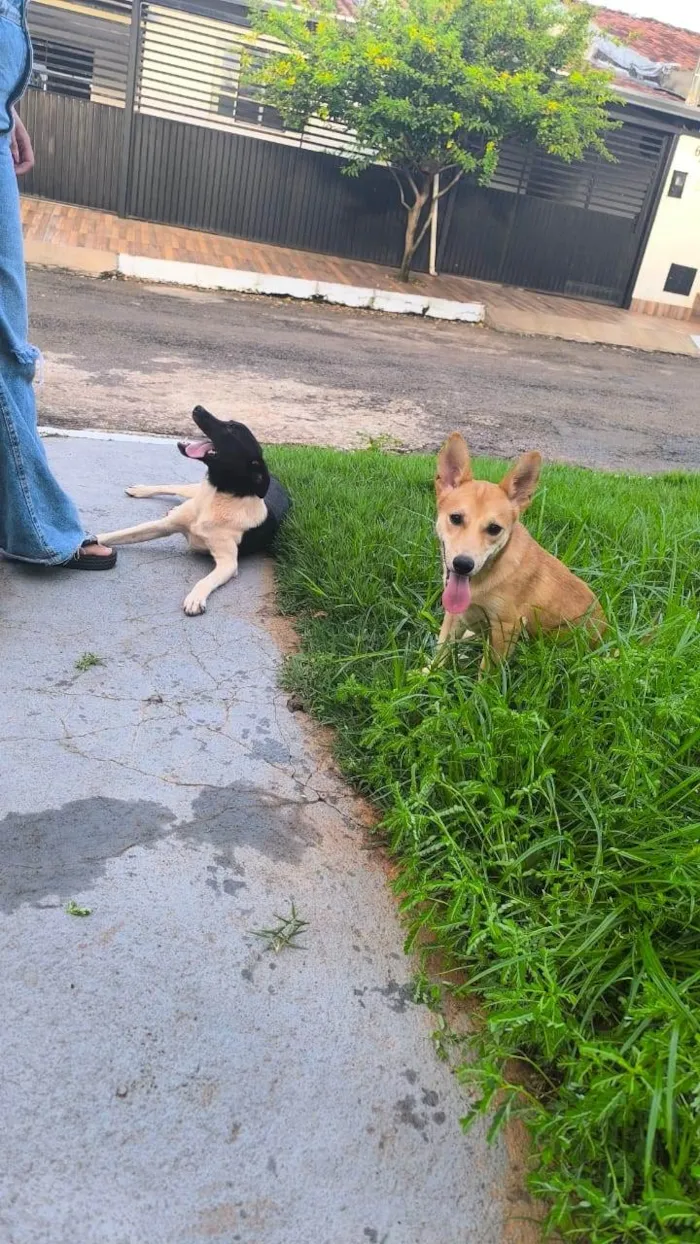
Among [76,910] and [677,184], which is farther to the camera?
[677,184]

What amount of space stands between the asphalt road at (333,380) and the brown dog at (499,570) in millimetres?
3925

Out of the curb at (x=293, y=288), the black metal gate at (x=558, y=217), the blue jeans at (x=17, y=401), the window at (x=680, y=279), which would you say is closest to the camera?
the blue jeans at (x=17, y=401)

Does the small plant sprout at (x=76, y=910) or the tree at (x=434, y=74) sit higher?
the tree at (x=434, y=74)

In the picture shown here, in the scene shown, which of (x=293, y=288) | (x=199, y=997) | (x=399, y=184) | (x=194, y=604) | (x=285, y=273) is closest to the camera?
(x=199, y=997)

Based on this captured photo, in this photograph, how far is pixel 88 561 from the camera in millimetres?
3873

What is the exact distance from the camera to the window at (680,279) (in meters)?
17.9

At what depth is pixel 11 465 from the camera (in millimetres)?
3416

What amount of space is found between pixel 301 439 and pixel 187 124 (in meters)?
9.92

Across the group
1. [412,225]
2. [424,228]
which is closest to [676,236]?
[424,228]

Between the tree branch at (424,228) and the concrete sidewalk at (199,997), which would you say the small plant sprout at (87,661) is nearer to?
the concrete sidewalk at (199,997)

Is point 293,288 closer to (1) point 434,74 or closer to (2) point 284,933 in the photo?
(1) point 434,74

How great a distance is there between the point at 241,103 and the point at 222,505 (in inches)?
521

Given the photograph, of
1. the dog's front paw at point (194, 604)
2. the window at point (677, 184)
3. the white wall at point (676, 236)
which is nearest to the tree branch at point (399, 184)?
the white wall at point (676, 236)

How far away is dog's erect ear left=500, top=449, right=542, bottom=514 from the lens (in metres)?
3.23
